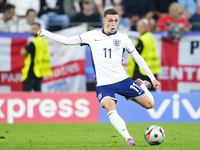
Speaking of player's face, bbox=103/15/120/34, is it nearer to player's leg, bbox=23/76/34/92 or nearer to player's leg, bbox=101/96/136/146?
player's leg, bbox=101/96/136/146

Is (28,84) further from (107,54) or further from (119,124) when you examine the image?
(119,124)

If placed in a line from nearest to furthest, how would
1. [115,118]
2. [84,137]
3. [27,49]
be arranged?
[115,118] → [84,137] → [27,49]

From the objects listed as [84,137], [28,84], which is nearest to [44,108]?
[28,84]

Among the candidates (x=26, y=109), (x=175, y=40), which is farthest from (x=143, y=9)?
(x=26, y=109)

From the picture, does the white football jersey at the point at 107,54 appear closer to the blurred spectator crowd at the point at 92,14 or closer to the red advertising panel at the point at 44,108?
the red advertising panel at the point at 44,108

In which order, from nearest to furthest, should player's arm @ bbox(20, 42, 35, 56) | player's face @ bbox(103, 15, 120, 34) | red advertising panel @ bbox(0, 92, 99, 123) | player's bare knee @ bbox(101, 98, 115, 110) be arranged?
player's bare knee @ bbox(101, 98, 115, 110), player's face @ bbox(103, 15, 120, 34), red advertising panel @ bbox(0, 92, 99, 123), player's arm @ bbox(20, 42, 35, 56)

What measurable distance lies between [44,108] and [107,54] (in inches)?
144

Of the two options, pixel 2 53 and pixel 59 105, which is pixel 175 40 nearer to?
pixel 59 105

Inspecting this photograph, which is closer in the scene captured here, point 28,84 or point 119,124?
point 119,124

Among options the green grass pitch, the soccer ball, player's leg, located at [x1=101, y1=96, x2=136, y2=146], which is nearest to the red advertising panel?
the green grass pitch

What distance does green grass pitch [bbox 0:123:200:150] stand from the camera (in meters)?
6.13

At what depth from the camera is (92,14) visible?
1259cm

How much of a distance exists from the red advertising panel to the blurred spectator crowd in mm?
2663

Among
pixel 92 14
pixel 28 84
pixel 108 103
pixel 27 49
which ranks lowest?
pixel 28 84
